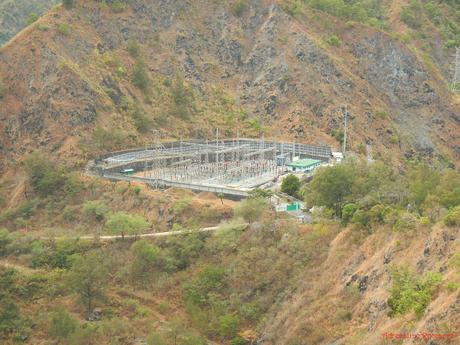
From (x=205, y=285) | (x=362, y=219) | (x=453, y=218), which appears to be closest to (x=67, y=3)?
(x=205, y=285)

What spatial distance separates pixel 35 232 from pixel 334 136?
29.3 m

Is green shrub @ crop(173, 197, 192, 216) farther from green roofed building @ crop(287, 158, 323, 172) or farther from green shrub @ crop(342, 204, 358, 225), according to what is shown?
green roofed building @ crop(287, 158, 323, 172)

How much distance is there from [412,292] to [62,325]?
17.5 meters

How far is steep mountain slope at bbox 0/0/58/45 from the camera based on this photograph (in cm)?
9056

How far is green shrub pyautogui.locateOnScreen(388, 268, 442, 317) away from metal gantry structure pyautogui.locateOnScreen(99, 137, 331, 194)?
20.9 meters

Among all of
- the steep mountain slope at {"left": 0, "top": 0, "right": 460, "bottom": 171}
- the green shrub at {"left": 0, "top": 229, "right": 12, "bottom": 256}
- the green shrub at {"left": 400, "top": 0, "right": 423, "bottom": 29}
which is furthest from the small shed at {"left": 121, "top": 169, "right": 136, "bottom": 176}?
the green shrub at {"left": 400, "top": 0, "right": 423, "bottom": 29}

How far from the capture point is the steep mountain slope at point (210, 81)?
51.2m

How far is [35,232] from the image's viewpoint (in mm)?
40719

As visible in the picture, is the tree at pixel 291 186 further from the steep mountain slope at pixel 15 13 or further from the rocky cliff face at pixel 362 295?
the steep mountain slope at pixel 15 13

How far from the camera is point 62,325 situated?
30.6 metres

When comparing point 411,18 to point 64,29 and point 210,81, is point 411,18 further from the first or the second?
point 64,29

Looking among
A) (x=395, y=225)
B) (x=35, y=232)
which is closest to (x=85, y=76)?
(x=35, y=232)

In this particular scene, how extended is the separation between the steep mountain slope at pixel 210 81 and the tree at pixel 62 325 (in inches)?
763

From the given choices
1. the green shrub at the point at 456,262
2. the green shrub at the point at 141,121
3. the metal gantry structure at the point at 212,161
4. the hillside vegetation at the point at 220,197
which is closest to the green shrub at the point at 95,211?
the hillside vegetation at the point at 220,197
